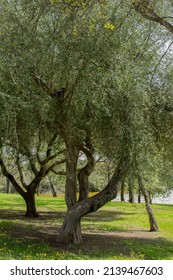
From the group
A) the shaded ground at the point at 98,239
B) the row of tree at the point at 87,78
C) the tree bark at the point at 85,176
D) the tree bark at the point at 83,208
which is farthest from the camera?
the tree bark at the point at 85,176

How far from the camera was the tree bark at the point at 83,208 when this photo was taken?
13.5 meters

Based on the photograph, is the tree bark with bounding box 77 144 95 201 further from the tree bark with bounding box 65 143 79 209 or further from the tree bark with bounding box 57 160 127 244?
the tree bark with bounding box 57 160 127 244

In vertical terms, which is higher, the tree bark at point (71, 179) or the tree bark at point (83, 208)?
the tree bark at point (71, 179)

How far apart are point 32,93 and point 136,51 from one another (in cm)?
366

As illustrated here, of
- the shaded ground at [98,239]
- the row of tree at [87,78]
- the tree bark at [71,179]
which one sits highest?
the row of tree at [87,78]

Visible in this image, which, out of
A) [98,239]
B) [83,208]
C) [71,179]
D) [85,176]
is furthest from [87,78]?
[98,239]

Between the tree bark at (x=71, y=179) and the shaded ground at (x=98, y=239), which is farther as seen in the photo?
the tree bark at (x=71, y=179)

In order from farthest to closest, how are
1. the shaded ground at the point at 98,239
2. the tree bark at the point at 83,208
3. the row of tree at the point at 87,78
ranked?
1. the tree bark at the point at 83,208
2. the shaded ground at the point at 98,239
3. the row of tree at the point at 87,78

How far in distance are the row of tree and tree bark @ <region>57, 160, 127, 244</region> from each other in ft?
3.27

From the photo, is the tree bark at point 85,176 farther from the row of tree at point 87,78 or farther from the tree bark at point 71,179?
the row of tree at point 87,78

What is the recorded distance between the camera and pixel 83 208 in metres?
13.5

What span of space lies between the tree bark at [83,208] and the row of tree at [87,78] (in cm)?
100

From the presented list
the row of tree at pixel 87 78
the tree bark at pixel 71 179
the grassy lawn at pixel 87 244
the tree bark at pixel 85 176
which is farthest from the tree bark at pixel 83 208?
the row of tree at pixel 87 78

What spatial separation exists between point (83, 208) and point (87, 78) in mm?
4959
